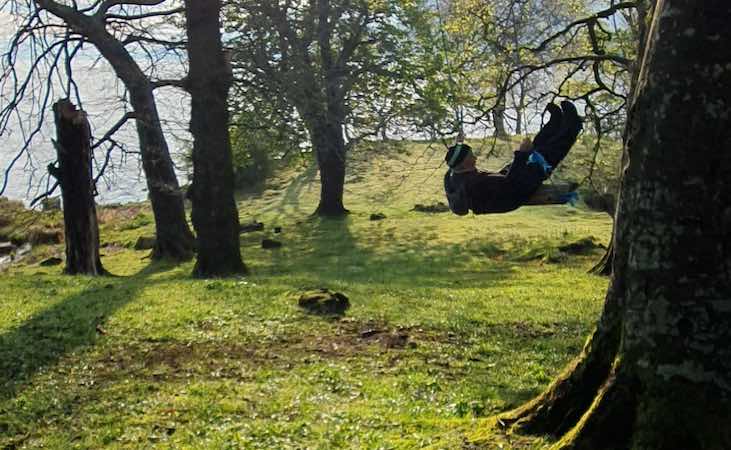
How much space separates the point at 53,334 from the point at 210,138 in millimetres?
7941

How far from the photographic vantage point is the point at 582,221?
32.2 m

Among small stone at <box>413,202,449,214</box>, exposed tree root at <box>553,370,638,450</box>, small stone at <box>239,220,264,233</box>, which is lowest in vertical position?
small stone at <box>239,220,264,233</box>

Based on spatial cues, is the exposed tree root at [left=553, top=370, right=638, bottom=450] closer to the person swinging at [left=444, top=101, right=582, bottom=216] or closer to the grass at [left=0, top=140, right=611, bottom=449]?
the grass at [left=0, top=140, right=611, bottom=449]

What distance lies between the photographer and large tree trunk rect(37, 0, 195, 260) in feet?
72.4

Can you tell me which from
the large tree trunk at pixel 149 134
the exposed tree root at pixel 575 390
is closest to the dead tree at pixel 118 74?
the large tree trunk at pixel 149 134

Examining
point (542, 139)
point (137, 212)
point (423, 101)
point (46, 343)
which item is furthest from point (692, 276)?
point (137, 212)

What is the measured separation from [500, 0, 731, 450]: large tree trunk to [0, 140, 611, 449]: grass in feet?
2.88

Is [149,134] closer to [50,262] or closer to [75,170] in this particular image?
[75,170]

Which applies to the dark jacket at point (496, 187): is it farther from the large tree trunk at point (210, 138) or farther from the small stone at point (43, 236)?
the small stone at point (43, 236)

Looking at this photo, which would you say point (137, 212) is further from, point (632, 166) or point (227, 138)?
point (632, 166)

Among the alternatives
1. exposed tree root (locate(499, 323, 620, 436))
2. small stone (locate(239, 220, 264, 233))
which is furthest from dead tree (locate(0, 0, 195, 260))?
exposed tree root (locate(499, 323, 620, 436))

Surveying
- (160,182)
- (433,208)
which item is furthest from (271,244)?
(433,208)

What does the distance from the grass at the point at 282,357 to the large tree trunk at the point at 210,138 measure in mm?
1356

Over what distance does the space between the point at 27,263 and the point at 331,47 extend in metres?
15.0
